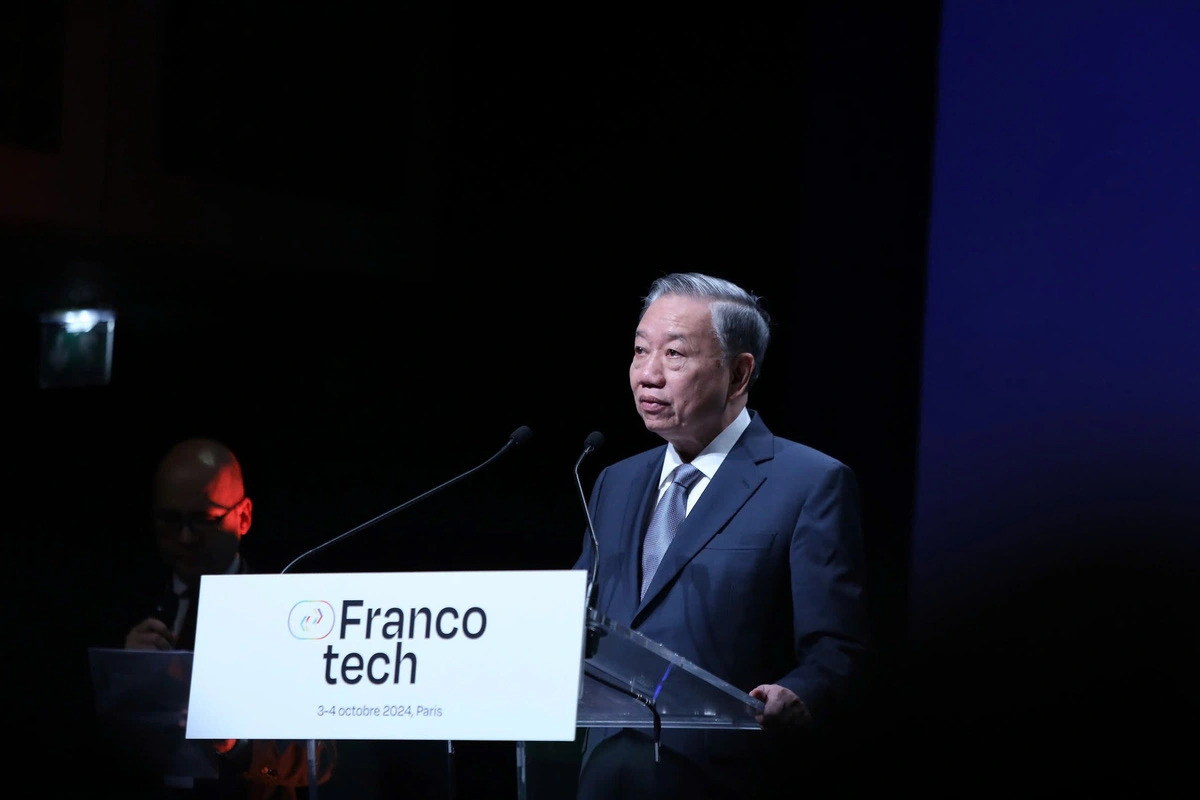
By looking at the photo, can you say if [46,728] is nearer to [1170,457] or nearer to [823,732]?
[823,732]

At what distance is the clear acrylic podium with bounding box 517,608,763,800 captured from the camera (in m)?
1.92

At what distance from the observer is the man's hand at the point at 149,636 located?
2896 mm

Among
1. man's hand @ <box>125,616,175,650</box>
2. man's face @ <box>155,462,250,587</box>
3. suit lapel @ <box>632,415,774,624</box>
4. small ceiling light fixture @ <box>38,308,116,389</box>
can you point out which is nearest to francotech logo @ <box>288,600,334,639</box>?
suit lapel @ <box>632,415,774,624</box>

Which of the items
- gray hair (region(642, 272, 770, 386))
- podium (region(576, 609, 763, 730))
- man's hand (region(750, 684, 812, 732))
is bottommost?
man's hand (region(750, 684, 812, 732))

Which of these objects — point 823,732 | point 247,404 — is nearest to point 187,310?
point 247,404

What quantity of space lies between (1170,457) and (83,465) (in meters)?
3.26

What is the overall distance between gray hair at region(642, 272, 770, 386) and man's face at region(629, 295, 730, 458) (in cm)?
2

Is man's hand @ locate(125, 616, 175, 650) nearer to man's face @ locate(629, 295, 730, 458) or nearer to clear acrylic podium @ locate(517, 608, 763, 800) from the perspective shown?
man's face @ locate(629, 295, 730, 458)

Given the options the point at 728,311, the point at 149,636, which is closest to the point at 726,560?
the point at 728,311

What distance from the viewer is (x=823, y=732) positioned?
2285 millimetres

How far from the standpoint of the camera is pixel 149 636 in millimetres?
2908

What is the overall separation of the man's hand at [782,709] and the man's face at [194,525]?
5.38 ft

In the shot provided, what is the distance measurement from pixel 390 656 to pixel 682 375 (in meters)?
1.02

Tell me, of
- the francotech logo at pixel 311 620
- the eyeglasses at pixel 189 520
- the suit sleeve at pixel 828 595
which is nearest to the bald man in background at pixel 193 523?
the eyeglasses at pixel 189 520
